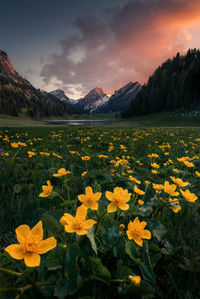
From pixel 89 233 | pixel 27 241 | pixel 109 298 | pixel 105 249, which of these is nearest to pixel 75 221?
pixel 89 233

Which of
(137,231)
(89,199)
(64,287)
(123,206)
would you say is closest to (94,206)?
(89,199)

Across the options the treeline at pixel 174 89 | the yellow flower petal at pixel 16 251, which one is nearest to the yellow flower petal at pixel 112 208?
the yellow flower petal at pixel 16 251

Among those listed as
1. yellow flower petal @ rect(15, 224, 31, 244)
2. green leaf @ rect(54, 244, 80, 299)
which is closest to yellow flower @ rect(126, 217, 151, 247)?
green leaf @ rect(54, 244, 80, 299)

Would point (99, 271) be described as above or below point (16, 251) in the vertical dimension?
below

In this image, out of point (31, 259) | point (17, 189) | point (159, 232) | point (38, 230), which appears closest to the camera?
point (31, 259)

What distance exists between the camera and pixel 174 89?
57.2 m

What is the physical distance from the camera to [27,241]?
686mm

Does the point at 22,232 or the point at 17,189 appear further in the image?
the point at 17,189

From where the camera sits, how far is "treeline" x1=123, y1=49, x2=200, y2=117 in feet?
146

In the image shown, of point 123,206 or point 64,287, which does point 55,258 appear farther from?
point 123,206

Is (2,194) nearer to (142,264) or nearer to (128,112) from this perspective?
(142,264)

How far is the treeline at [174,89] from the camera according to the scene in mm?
44531

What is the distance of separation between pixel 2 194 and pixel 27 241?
5.17 feet

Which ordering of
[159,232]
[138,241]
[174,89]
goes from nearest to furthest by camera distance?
[138,241] → [159,232] → [174,89]
